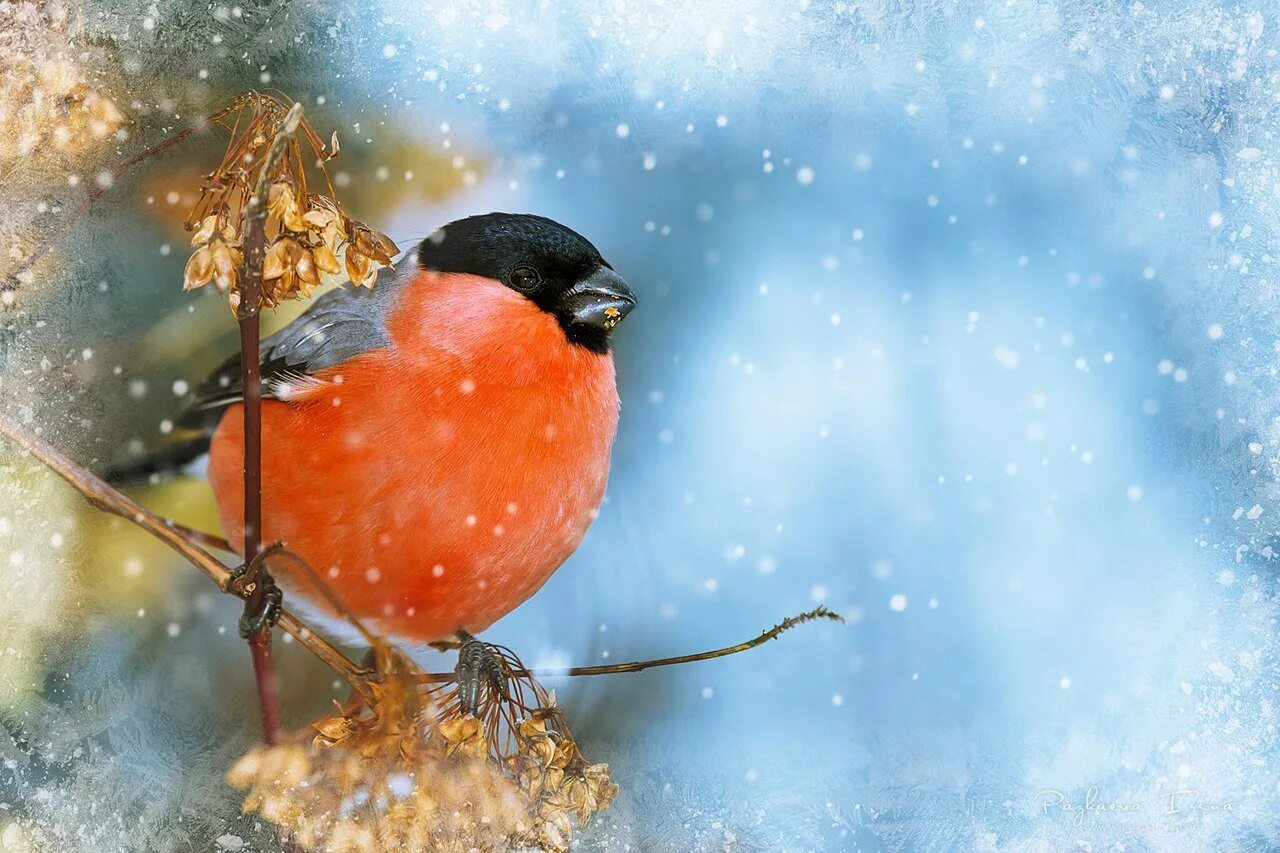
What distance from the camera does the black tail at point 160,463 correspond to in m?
0.68

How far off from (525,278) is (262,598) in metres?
0.30

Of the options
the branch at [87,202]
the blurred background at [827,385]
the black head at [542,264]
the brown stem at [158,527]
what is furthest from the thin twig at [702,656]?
the branch at [87,202]

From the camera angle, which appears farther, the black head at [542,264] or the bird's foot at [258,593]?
the black head at [542,264]

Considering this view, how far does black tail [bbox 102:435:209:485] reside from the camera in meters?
0.68

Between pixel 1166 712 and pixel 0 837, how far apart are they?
3.00 feet

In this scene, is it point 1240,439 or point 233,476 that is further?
point 1240,439

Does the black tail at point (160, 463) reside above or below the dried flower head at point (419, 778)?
above

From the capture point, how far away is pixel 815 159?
0.80 metres

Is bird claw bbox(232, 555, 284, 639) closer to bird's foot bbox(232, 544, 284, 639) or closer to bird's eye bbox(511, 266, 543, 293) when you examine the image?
bird's foot bbox(232, 544, 284, 639)

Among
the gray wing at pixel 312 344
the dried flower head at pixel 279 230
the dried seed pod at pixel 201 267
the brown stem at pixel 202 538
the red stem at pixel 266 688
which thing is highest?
the dried flower head at pixel 279 230

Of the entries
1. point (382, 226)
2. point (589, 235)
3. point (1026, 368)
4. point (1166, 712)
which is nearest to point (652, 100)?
point (589, 235)

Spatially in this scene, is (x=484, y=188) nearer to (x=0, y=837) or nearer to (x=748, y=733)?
(x=748, y=733)

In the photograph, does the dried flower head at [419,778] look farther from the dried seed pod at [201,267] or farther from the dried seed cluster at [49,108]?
the dried seed cluster at [49,108]

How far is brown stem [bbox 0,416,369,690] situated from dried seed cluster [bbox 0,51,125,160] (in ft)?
0.67
